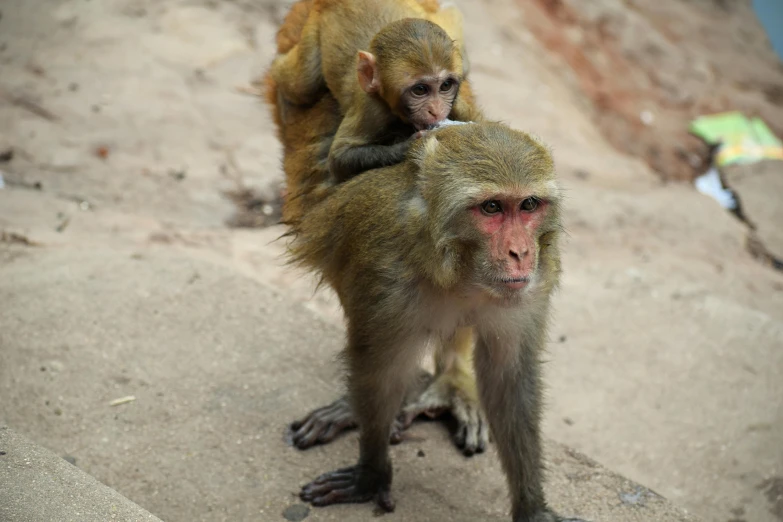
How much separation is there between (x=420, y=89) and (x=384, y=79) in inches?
7.1

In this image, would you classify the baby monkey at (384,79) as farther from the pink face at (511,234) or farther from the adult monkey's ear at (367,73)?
the pink face at (511,234)

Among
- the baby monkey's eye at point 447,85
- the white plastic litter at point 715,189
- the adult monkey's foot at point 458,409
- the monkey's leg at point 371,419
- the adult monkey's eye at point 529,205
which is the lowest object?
the white plastic litter at point 715,189

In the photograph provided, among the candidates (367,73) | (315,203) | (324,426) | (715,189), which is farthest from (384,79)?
(715,189)

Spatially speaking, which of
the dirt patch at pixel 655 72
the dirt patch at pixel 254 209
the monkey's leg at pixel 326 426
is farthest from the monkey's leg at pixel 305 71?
the dirt patch at pixel 655 72

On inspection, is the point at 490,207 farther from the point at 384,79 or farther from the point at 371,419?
the point at 371,419

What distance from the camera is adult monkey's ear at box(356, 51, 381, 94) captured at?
4.31m

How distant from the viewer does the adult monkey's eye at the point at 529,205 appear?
3520mm

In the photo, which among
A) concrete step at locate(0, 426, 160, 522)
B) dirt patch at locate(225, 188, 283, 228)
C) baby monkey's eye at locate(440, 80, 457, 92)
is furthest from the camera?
dirt patch at locate(225, 188, 283, 228)

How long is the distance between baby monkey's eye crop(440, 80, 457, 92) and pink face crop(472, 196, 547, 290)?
1014mm

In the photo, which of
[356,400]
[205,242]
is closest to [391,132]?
[356,400]

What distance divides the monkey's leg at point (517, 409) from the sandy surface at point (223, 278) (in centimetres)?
53

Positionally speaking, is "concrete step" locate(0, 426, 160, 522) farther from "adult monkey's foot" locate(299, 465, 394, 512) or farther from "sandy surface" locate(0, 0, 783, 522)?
"adult monkey's foot" locate(299, 465, 394, 512)

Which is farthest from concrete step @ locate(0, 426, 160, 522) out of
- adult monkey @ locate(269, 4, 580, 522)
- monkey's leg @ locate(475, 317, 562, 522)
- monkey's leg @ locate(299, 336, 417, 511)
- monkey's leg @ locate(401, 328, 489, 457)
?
monkey's leg @ locate(401, 328, 489, 457)

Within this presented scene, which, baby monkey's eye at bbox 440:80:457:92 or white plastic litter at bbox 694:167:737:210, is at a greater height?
baby monkey's eye at bbox 440:80:457:92
